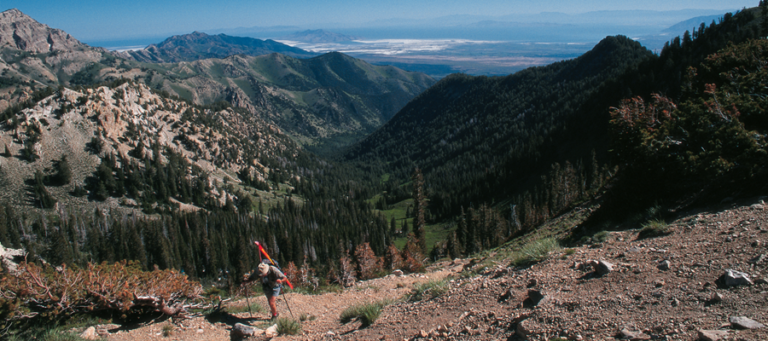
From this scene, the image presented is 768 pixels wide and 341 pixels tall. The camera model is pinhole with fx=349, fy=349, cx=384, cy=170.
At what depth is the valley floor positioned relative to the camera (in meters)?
7.39

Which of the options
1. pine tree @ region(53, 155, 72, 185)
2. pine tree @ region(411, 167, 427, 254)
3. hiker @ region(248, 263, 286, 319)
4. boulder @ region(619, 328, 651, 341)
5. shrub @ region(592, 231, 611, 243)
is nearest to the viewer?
boulder @ region(619, 328, 651, 341)

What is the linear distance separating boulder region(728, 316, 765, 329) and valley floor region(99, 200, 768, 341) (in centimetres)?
9

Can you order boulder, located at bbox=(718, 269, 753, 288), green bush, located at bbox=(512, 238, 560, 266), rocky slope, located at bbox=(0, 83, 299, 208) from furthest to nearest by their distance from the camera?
rocky slope, located at bbox=(0, 83, 299, 208)
green bush, located at bbox=(512, 238, 560, 266)
boulder, located at bbox=(718, 269, 753, 288)

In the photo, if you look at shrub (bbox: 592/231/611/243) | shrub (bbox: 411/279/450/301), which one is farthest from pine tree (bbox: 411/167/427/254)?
shrub (bbox: 411/279/450/301)

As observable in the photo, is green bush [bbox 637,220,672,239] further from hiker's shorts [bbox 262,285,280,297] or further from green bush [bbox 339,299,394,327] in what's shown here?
hiker's shorts [bbox 262,285,280,297]

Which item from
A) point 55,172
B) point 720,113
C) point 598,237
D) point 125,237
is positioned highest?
point 720,113

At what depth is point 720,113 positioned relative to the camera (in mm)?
17750

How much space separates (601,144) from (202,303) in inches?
5135

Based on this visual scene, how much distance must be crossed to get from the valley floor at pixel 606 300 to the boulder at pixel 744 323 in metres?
0.09

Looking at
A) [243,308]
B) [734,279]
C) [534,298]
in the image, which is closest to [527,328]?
[534,298]

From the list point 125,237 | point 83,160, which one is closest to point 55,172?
point 83,160

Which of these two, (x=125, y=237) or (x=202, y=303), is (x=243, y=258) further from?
(x=202, y=303)

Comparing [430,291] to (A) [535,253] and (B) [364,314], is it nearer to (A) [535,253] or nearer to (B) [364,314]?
(B) [364,314]

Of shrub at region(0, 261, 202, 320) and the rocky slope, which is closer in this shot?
shrub at region(0, 261, 202, 320)
